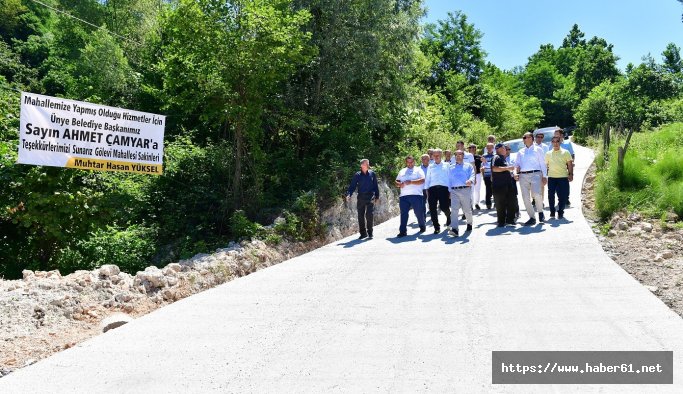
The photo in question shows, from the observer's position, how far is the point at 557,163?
11.8m

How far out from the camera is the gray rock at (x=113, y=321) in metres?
6.81

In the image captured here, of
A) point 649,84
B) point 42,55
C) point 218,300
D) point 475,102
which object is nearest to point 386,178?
point 218,300

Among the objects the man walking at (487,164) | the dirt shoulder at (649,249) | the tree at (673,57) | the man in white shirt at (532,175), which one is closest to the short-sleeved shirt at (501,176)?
the man in white shirt at (532,175)

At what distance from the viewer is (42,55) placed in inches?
1994

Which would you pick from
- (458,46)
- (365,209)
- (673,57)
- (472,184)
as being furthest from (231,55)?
(673,57)

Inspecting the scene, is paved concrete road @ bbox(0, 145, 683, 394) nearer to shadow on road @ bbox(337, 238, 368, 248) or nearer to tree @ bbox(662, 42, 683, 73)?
shadow on road @ bbox(337, 238, 368, 248)

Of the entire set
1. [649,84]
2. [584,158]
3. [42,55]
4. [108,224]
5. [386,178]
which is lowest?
[108,224]

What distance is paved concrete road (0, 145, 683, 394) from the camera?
4801mm

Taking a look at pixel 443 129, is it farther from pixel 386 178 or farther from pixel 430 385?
pixel 430 385

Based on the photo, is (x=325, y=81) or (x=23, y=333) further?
(x=325, y=81)

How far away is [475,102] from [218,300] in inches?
1714

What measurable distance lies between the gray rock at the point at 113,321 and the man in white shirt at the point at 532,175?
7.96m

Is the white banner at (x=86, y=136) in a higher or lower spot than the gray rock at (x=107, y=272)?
higher

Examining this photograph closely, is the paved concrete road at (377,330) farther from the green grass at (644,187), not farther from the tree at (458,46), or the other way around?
the tree at (458,46)
